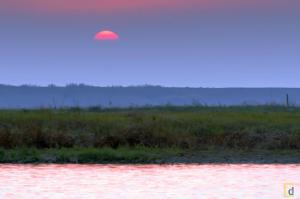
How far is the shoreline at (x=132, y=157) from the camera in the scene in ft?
101

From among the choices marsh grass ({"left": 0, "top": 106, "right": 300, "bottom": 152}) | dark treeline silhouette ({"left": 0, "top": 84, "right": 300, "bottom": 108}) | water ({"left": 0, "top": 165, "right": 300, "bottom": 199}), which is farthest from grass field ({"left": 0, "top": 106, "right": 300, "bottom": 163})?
dark treeline silhouette ({"left": 0, "top": 84, "right": 300, "bottom": 108})

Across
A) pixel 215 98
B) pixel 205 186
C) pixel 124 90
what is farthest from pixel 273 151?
pixel 124 90

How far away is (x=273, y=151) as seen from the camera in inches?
1330

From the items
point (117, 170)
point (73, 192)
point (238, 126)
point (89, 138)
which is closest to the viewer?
point (73, 192)

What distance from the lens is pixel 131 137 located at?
3378 centimetres

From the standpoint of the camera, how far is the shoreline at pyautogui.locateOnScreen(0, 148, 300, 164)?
3088 centimetres

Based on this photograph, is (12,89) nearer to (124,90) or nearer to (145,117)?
(124,90)

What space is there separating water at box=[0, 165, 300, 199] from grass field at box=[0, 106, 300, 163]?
183 centimetres

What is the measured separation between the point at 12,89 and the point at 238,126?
80.4 metres

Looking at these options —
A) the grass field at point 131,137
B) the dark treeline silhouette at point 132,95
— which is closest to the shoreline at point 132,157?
the grass field at point 131,137

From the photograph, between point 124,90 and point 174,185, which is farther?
point 124,90

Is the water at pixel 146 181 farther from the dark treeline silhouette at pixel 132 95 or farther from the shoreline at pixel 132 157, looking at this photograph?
the dark treeline silhouette at pixel 132 95

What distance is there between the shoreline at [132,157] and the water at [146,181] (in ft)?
3.78

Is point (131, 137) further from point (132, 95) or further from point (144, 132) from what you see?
point (132, 95)
